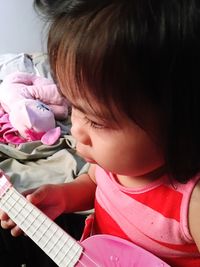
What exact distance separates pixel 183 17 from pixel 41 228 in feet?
1.26

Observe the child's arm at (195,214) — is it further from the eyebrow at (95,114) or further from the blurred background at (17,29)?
the blurred background at (17,29)

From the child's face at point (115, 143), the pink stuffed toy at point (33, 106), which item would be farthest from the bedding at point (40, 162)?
the child's face at point (115, 143)

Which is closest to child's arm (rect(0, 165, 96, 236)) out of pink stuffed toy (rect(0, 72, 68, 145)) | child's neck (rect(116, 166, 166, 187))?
child's neck (rect(116, 166, 166, 187))

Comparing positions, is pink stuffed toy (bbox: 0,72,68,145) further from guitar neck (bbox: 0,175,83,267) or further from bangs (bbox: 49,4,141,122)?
bangs (bbox: 49,4,141,122)

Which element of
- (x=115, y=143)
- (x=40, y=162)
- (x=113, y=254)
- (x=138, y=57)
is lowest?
(x=40, y=162)

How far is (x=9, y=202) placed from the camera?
65 cm

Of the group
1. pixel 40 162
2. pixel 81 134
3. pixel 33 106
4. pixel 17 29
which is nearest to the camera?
pixel 81 134

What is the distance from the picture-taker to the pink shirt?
55cm

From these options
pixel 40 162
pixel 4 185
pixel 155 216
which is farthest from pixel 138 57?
pixel 40 162

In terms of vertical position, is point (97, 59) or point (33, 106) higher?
→ point (97, 59)

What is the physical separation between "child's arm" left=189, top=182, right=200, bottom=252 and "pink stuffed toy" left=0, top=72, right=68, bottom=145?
1.93 feet

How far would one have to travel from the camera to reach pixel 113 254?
637 millimetres

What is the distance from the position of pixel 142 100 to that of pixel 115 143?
80 millimetres

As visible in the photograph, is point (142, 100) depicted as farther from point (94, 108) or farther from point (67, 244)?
point (67, 244)
